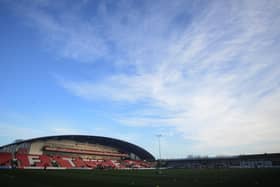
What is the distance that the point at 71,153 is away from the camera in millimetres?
87188

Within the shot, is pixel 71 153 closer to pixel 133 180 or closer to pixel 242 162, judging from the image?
pixel 242 162

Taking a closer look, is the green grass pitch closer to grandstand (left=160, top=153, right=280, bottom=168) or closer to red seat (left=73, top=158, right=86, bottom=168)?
red seat (left=73, top=158, right=86, bottom=168)

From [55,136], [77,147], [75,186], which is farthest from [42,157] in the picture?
[75,186]

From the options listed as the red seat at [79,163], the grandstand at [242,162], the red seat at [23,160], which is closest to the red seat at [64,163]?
the red seat at [79,163]

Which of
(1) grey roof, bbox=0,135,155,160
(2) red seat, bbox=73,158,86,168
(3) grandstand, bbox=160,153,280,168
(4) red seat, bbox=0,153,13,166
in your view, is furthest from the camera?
(3) grandstand, bbox=160,153,280,168

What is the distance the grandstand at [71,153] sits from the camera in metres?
62.7

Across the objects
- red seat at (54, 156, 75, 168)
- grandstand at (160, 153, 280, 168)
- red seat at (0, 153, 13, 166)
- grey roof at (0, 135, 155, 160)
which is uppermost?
grey roof at (0, 135, 155, 160)

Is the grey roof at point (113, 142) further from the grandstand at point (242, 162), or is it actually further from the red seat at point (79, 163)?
the red seat at point (79, 163)

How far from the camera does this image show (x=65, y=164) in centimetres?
6925

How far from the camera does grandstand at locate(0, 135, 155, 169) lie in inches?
2468

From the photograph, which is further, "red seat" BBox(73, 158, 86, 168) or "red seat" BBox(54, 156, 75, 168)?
"red seat" BBox(73, 158, 86, 168)

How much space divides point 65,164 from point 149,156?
57193mm

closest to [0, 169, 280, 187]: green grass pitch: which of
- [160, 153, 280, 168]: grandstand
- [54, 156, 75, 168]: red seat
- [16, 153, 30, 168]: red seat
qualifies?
[16, 153, 30, 168]: red seat

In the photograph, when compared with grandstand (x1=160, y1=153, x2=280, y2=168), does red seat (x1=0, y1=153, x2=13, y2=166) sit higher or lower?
higher
